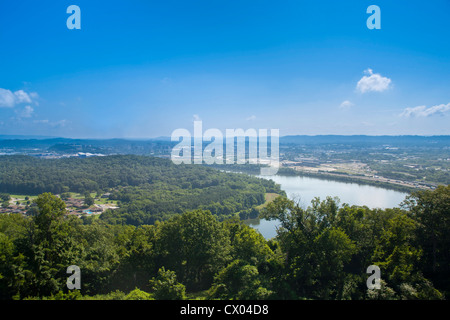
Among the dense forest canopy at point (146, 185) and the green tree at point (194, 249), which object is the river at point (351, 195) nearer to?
the dense forest canopy at point (146, 185)

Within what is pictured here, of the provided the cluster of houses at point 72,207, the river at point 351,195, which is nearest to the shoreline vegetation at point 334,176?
the river at point 351,195

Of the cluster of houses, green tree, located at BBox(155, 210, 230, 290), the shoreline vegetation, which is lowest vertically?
the cluster of houses

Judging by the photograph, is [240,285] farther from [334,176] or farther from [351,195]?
[334,176]

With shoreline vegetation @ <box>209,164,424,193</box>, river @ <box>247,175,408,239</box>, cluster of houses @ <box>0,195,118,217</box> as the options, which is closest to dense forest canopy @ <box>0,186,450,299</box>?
river @ <box>247,175,408,239</box>

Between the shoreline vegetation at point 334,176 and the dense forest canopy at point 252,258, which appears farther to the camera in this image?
the shoreline vegetation at point 334,176

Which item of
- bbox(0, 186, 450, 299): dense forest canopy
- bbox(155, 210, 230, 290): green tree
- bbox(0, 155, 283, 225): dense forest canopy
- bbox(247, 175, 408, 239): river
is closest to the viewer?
bbox(0, 186, 450, 299): dense forest canopy

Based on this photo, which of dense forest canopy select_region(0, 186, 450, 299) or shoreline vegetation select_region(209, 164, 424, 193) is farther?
shoreline vegetation select_region(209, 164, 424, 193)

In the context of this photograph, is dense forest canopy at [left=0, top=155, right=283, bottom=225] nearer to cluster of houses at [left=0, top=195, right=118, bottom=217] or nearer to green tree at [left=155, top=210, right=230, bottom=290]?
cluster of houses at [left=0, top=195, right=118, bottom=217]

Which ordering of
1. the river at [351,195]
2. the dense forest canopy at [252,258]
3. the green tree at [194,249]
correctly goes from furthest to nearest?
the river at [351,195] < the green tree at [194,249] < the dense forest canopy at [252,258]
